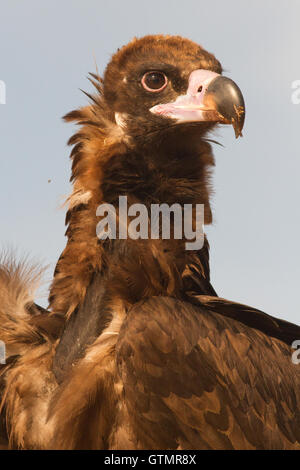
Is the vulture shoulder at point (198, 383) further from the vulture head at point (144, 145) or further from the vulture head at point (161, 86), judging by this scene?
the vulture head at point (161, 86)

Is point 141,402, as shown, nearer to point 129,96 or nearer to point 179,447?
point 179,447

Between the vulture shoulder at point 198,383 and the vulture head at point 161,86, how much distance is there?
5.82ft

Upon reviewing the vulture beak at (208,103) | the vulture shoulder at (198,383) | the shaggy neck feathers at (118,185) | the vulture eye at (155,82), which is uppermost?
the vulture eye at (155,82)

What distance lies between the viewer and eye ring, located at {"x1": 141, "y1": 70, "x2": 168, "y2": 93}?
22.2ft

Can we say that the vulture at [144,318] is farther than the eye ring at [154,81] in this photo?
No

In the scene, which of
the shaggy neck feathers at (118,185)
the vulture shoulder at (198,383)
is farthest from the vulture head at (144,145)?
the vulture shoulder at (198,383)

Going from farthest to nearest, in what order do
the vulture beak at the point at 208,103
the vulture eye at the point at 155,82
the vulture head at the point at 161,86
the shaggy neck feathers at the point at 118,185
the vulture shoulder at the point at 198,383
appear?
the vulture eye at the point at 155,82 → the vulture head at the point at 161,86 → the vulture beak at the point at 208,103 → the shaggy neck feathers at the point at 118,185 → the vulture shoulder at the point at 198,383

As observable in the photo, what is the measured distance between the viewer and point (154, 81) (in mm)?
6793

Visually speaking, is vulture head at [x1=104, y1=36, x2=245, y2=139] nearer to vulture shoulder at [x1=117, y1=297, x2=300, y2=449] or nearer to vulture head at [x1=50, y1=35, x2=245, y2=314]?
vulture head at [x1=50, y1=35, x2=245, y2=314]

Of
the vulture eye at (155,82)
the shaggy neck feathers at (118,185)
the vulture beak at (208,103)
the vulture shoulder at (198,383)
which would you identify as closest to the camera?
the vulture shoulder at (198,383)

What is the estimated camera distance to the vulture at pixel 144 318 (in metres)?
5.28

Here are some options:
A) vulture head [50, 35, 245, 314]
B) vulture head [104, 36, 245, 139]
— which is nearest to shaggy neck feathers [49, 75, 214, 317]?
vulture head [50, 35, 245, 314]

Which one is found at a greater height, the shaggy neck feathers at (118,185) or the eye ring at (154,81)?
the eye ring at (154,81)

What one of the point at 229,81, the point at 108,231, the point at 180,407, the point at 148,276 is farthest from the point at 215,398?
the point at 229,81
